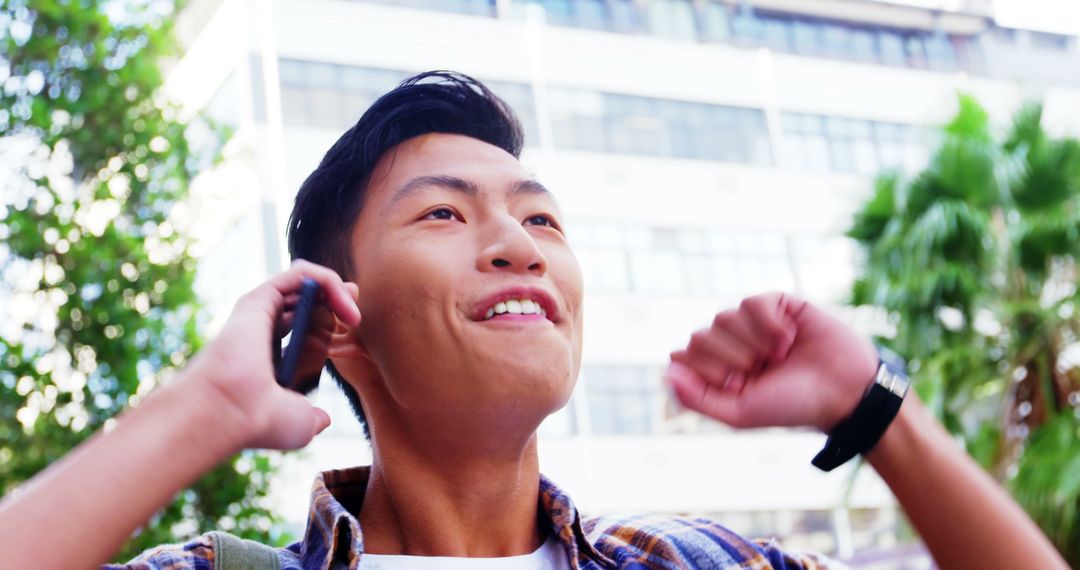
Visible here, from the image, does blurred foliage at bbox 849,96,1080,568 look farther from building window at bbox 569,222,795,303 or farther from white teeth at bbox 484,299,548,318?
building window at bbox 569,222,795,303

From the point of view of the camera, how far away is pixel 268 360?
1475mm

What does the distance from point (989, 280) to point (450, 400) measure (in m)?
6.81

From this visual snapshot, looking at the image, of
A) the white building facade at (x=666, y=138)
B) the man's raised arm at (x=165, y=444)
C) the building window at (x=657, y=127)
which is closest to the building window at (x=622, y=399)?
the white building facade at (x=666, y=138)

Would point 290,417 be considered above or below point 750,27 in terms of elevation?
below

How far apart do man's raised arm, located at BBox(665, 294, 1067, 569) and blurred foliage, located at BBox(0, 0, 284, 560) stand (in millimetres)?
4779

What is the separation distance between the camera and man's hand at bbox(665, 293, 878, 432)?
1609mm

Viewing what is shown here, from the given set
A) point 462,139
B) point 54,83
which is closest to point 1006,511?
point 462,139

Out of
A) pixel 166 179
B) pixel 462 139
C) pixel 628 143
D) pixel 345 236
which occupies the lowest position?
pixel 345 236

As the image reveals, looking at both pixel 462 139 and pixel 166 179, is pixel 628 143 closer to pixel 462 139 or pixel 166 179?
pixel 166 179

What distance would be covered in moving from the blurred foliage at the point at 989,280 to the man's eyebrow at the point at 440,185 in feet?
19.2

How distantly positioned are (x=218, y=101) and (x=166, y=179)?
10.6 m

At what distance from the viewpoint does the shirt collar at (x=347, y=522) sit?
1.74 m

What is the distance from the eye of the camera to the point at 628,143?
838 inches

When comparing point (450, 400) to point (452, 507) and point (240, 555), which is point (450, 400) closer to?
point (452, 507)
